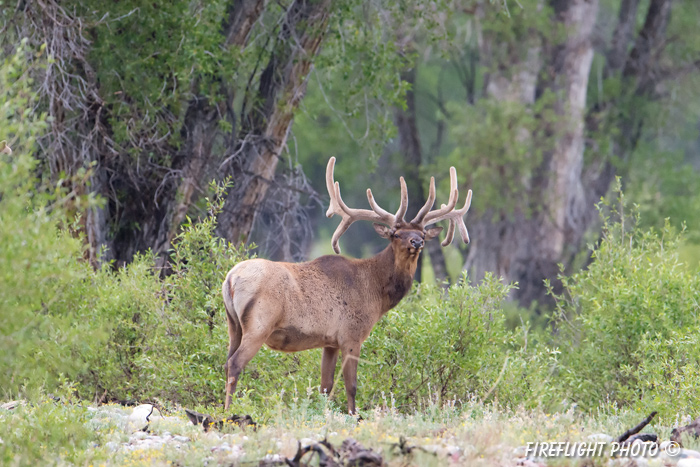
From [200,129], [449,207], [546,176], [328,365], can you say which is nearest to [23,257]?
[328,365]

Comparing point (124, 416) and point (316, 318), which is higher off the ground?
point (316, 318)

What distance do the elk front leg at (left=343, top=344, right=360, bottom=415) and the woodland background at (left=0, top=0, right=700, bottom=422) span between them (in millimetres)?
809

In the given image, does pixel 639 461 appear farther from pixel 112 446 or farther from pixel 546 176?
pixel 546 176

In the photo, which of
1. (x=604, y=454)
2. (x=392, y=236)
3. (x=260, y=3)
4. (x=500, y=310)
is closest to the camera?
(x=604, y=454)

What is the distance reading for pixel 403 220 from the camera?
975 centimetres

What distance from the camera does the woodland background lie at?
883 cm

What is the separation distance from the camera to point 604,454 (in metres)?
6.12

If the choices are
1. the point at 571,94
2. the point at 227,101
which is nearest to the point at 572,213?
the point at 571,94

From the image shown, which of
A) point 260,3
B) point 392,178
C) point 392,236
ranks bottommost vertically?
point 392,178

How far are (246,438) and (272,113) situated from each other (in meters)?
8.99

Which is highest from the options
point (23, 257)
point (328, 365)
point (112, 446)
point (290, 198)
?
point (23, 257)

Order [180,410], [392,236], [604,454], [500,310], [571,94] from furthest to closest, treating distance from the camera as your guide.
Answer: [571,94]
[500,310]
[392,236]
[180,410]
[604,454]

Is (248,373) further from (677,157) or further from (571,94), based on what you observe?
(677,157)

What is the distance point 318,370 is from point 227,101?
232 inches
